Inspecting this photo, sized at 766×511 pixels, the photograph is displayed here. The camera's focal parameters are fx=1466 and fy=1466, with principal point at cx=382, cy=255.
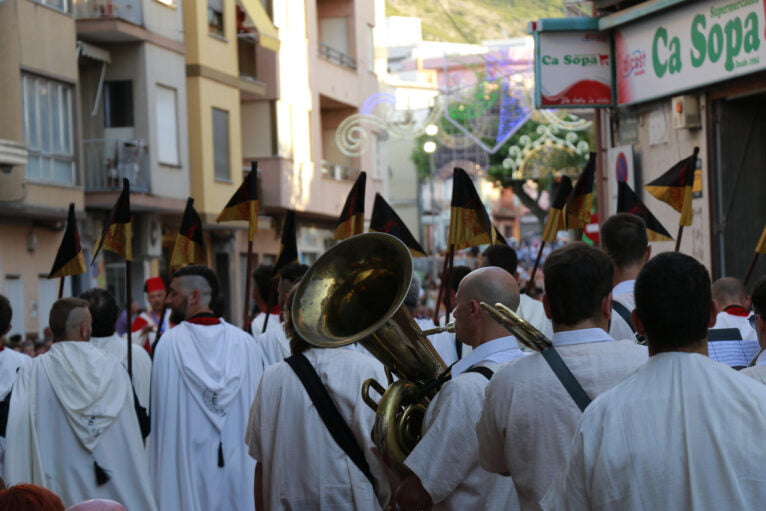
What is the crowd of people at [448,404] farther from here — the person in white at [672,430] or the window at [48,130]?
the window at [48,130]

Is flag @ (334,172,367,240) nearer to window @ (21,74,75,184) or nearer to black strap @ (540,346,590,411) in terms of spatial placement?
black strap @ (540,346,590,411)

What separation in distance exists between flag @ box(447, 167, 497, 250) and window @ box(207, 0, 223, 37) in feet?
77.8

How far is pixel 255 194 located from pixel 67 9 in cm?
1709

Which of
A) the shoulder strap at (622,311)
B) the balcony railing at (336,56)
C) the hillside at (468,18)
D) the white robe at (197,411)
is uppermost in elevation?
the hillside at (468,18)

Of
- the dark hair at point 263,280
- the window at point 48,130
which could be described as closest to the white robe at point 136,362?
the dark hair at point 263,280

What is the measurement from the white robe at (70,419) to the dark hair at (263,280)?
2.83 m

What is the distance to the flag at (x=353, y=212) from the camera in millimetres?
11148

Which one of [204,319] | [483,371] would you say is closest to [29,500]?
[483,371]

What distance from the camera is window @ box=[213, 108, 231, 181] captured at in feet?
111

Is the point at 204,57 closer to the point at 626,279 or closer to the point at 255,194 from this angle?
the point at 255,194

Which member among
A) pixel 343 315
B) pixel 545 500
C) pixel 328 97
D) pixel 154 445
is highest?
pixel 328 97

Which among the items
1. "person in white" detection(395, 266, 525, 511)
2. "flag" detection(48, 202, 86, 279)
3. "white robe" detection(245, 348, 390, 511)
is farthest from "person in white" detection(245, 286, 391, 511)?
"flag" detection(48, 202, 86, 279)

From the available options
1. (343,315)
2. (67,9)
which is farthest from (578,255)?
(67,9)

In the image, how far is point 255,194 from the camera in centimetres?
1162
